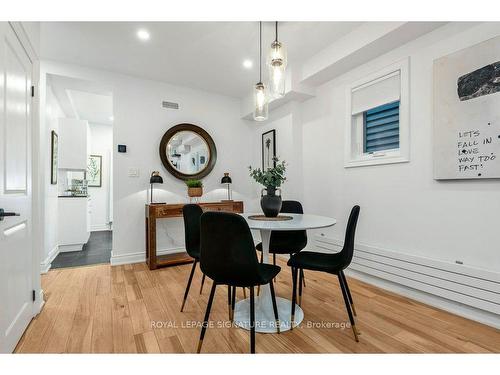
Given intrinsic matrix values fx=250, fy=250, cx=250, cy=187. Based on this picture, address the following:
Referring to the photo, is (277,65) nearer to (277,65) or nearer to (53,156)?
(277,65)

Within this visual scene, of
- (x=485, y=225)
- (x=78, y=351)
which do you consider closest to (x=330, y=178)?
(x=485, y=225)

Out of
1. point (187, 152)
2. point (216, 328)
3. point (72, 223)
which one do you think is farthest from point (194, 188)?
point (72, 223)

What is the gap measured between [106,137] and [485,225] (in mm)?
6841

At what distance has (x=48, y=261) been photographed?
3.19 metres

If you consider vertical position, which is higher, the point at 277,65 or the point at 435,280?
the point at 277,65

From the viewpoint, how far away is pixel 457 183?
1976mm

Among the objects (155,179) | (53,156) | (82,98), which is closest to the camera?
(155,179)

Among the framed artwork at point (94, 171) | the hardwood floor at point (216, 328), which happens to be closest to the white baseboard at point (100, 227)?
the framed artwork at point (94, 171)

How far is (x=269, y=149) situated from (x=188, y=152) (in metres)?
1.27

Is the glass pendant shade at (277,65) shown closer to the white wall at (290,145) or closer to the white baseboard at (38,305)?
the white wall at (290,145)

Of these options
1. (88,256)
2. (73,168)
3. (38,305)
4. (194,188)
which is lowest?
(88,256)

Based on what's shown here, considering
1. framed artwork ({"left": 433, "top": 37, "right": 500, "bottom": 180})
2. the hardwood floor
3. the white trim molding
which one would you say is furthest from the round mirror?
framed artwork ({"left": 433, "top": 37, "right": 500, "bottom": 180})

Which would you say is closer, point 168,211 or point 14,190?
point 14,190

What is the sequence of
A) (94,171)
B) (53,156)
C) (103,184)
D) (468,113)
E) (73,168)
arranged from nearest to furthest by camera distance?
(468,113), (53,156), (73,168), (94,171), (103,184)
